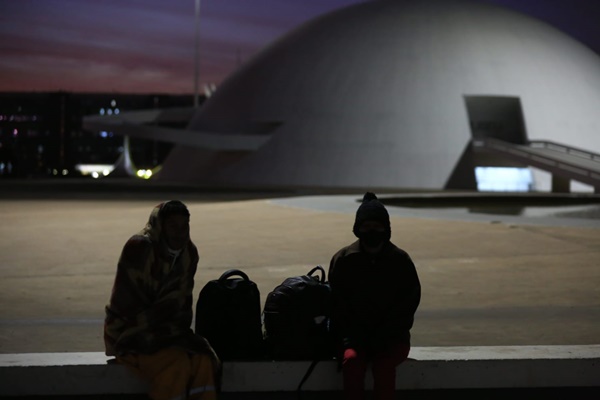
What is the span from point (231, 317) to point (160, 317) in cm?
52

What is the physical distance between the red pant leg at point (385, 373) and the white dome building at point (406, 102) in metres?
43.0

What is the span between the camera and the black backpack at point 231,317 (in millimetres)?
5133

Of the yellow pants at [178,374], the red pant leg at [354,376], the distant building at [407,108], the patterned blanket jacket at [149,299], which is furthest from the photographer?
the distant building at [407,108]

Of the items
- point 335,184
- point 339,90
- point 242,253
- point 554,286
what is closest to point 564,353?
point 554,286

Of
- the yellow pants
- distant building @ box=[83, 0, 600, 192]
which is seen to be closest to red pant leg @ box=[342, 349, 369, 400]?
the yellow pants

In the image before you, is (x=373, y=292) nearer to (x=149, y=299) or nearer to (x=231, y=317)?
(x=231, y=317)

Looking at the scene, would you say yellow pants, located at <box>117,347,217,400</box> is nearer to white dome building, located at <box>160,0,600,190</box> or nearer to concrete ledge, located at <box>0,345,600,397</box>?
concrete ledge, located at <box>0,345,600,397</box>

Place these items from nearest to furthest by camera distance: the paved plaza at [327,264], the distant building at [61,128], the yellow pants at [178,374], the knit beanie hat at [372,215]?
the yellow pants at [178,374], the knit beanie hat at [372,215], the paved plaza at [327,264], the distant building at [61,128]

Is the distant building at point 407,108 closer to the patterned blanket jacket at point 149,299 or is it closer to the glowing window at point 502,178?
the glowing window at point 502,178

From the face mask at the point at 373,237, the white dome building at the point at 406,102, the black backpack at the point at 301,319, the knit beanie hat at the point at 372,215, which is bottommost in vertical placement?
the black backpack at the point at 301,319

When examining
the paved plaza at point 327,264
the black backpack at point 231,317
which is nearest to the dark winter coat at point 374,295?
the black backpack at point 231,317

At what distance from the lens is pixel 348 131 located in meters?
51.9

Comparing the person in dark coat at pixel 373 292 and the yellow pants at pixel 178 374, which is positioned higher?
the person in dark coat at pixel 373 292

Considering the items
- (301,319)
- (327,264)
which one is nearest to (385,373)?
(301,319)
